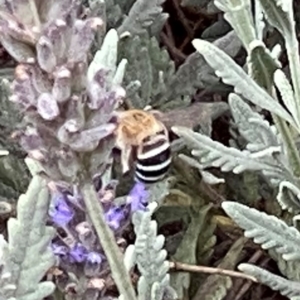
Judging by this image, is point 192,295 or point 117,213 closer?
point 117,213

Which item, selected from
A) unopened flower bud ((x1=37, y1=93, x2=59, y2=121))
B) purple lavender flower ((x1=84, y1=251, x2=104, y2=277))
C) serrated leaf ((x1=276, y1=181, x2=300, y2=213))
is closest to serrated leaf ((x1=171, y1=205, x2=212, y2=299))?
serrated leaf ((x1=276, y1=181, x2=300, y2=213))

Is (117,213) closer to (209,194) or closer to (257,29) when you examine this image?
(257,29)

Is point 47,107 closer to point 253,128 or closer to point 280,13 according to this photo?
point 280,13

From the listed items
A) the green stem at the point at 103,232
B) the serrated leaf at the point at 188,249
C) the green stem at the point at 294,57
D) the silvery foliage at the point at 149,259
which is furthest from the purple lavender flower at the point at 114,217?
the serrated leaf at the point at 188,249

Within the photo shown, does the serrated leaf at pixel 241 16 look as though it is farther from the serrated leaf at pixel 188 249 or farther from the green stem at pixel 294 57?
the serrated leaf at pixel 188 249

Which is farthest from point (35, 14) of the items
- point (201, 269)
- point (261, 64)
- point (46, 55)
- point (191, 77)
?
point (191, 77)

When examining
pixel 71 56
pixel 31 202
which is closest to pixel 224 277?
pixel 31 202

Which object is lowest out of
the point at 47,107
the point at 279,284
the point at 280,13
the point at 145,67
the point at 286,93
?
the point at 279,284
